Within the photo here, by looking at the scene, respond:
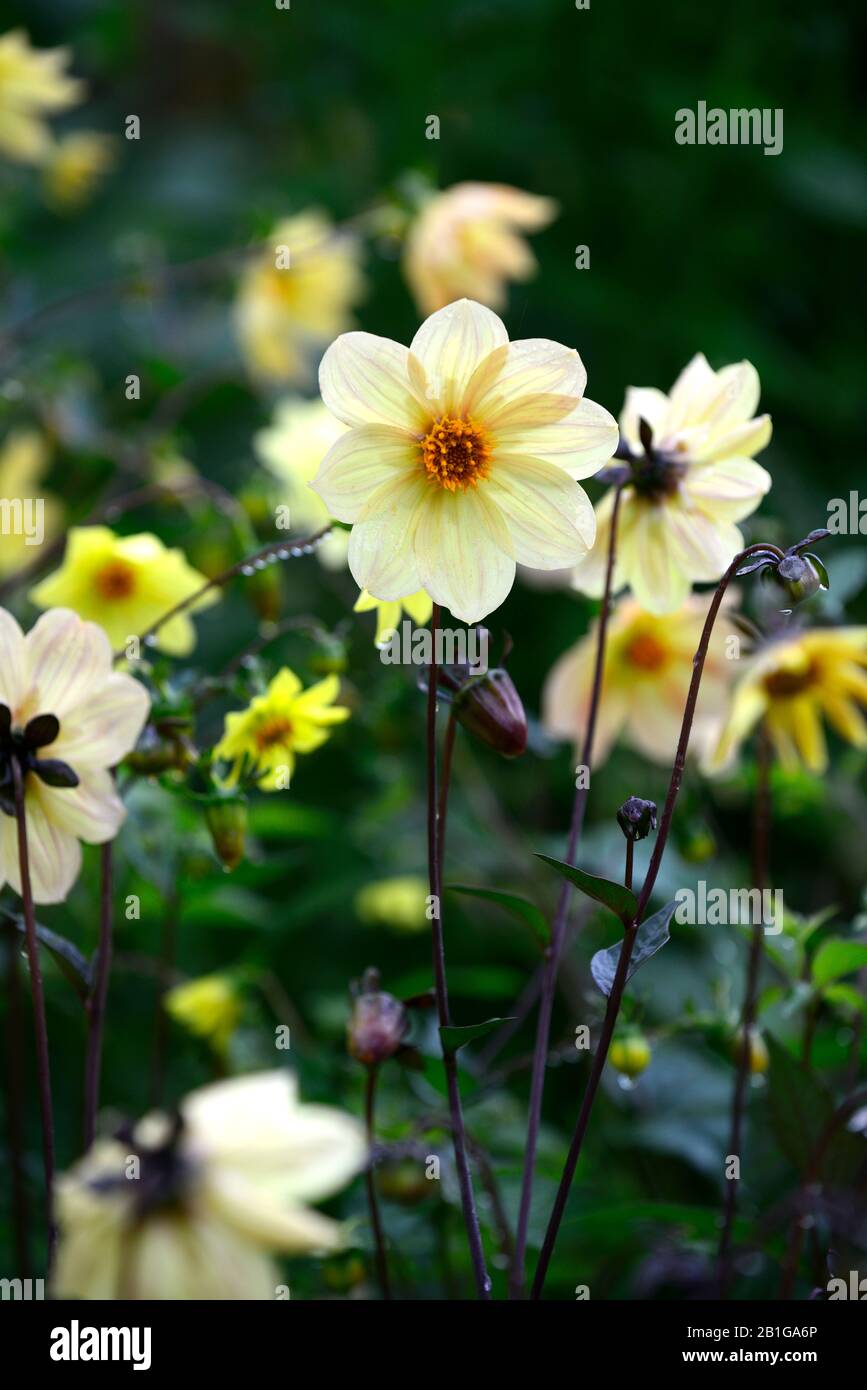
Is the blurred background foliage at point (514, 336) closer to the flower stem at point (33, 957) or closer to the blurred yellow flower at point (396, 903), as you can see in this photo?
the blurred yellow flower at point (396, 903)

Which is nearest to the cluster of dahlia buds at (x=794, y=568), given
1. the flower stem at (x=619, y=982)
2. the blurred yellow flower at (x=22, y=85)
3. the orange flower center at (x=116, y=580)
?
the flower stem at (x=619, y=982)

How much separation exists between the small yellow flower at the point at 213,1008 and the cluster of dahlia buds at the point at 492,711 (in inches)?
13.6

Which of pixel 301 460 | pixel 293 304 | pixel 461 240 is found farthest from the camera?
pixel 293 304

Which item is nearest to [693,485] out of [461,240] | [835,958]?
[835,958]

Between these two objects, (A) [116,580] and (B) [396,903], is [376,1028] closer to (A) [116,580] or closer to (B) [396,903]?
(A) [116,580]

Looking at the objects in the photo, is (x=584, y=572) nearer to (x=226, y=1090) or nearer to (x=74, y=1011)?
(x=226, y=1090)

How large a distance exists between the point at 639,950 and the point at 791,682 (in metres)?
0.26

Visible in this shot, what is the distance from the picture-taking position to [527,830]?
3.68ft

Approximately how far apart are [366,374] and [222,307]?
4.32 ft

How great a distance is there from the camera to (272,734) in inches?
20.9

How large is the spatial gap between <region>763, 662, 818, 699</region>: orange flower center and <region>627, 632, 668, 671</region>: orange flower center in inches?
2.3

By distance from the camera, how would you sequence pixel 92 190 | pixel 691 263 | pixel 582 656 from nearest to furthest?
pixel 582 656 → pixel 691 263 → pixel 92 190

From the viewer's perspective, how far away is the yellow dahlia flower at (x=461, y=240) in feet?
3.10

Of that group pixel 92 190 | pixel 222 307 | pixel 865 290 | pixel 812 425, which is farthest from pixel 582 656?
pixel 92 190
